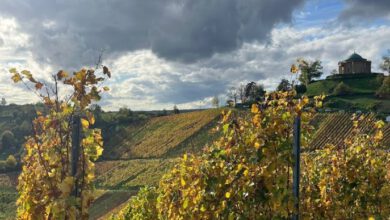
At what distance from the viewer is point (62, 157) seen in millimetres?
4449

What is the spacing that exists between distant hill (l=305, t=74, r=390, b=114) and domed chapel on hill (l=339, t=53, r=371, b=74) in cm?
745

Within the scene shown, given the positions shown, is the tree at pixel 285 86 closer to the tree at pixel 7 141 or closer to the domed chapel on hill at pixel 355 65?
the tree at pixel 7 141

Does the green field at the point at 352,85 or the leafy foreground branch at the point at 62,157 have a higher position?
the green field at the point at 352,85

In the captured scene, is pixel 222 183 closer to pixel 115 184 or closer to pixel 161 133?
pixel 115 184

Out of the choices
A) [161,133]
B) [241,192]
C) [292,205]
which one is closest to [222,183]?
[241,192]

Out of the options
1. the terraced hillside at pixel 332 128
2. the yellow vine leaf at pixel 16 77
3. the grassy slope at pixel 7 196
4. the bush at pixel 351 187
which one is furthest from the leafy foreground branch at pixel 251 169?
the terraced hillside at pixel 332 128

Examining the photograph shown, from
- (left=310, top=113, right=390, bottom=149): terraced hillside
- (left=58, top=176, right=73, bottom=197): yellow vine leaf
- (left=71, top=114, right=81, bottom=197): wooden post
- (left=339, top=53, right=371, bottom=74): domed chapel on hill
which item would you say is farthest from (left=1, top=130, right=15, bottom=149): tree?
(left=58, top=176, right=73, bottom=197): yellow vine leaf

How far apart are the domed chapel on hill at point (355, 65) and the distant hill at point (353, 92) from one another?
7454 mm

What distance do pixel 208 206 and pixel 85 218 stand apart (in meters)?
1.23

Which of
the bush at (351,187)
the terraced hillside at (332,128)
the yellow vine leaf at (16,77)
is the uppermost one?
the yellow vine leaf at (16,77)

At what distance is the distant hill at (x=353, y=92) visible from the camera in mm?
60531

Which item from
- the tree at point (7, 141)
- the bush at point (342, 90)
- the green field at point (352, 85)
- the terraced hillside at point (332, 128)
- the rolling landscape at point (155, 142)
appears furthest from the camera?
the tree at point (7, 141)

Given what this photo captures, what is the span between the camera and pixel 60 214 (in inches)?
161

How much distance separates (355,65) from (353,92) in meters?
19.7
